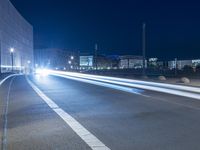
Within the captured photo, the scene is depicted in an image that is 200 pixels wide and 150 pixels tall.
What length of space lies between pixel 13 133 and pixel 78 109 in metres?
4.60

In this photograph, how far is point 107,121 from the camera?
1027cm

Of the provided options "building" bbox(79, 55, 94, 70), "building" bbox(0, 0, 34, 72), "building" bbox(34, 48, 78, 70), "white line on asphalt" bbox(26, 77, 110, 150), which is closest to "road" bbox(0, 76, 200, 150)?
"white line on asphalt" bbox(26, 77, 110, 150)

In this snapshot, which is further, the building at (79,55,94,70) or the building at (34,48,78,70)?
the building at (34,48,78,70)

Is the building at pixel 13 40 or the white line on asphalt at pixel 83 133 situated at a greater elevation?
the building at pixel 13 40

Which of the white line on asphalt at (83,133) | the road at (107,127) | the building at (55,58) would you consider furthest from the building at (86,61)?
the white line on asphalt at (83,133)

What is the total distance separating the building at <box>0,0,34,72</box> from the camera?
85.8m

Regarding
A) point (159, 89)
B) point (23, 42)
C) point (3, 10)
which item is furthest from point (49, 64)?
point (159, 89)

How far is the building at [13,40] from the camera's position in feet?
281

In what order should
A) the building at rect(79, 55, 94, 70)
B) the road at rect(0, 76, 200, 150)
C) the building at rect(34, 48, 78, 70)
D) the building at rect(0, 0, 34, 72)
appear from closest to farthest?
the road at rect(0, 76, 200, 150), the building at rect(0, 0, 34, 72), the building at rect(79, 55, 94, 70), the building at rect(34, 48, 78, 70)

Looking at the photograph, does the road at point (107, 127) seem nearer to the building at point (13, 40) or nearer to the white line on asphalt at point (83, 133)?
the white line on asphalt at point (83, 133)

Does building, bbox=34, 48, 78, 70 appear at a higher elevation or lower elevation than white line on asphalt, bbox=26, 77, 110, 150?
higher

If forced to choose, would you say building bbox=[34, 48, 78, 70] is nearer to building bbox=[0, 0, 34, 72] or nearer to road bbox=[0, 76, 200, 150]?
building bbox=[0, 0, 34, 72]

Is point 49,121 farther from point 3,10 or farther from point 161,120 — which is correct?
point 3,10

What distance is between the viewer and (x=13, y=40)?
340 ft
